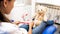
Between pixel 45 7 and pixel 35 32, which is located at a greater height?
pixel 45 7

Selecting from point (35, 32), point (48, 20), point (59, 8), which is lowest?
point (35, 32)

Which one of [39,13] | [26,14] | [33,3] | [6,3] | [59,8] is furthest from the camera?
[26,14]

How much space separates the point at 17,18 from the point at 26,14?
118mm

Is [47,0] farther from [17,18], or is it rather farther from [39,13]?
[17,18]

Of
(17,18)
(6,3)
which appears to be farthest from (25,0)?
(6,3)

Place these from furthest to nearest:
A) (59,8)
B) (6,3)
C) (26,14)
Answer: (26,14) < (59,8) < (6,3)

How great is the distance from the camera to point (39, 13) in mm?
1212

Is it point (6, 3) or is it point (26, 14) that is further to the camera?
point (26, 14)

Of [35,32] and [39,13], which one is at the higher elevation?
[39,13]

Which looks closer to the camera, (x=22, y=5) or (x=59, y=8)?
A: (x=59, y=8)

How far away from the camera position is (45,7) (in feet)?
3.87

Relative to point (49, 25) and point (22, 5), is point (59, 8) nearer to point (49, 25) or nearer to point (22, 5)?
point (49, 25)

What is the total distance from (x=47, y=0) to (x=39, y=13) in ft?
0.46

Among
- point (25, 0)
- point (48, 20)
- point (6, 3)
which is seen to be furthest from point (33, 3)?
point (6, 3)
